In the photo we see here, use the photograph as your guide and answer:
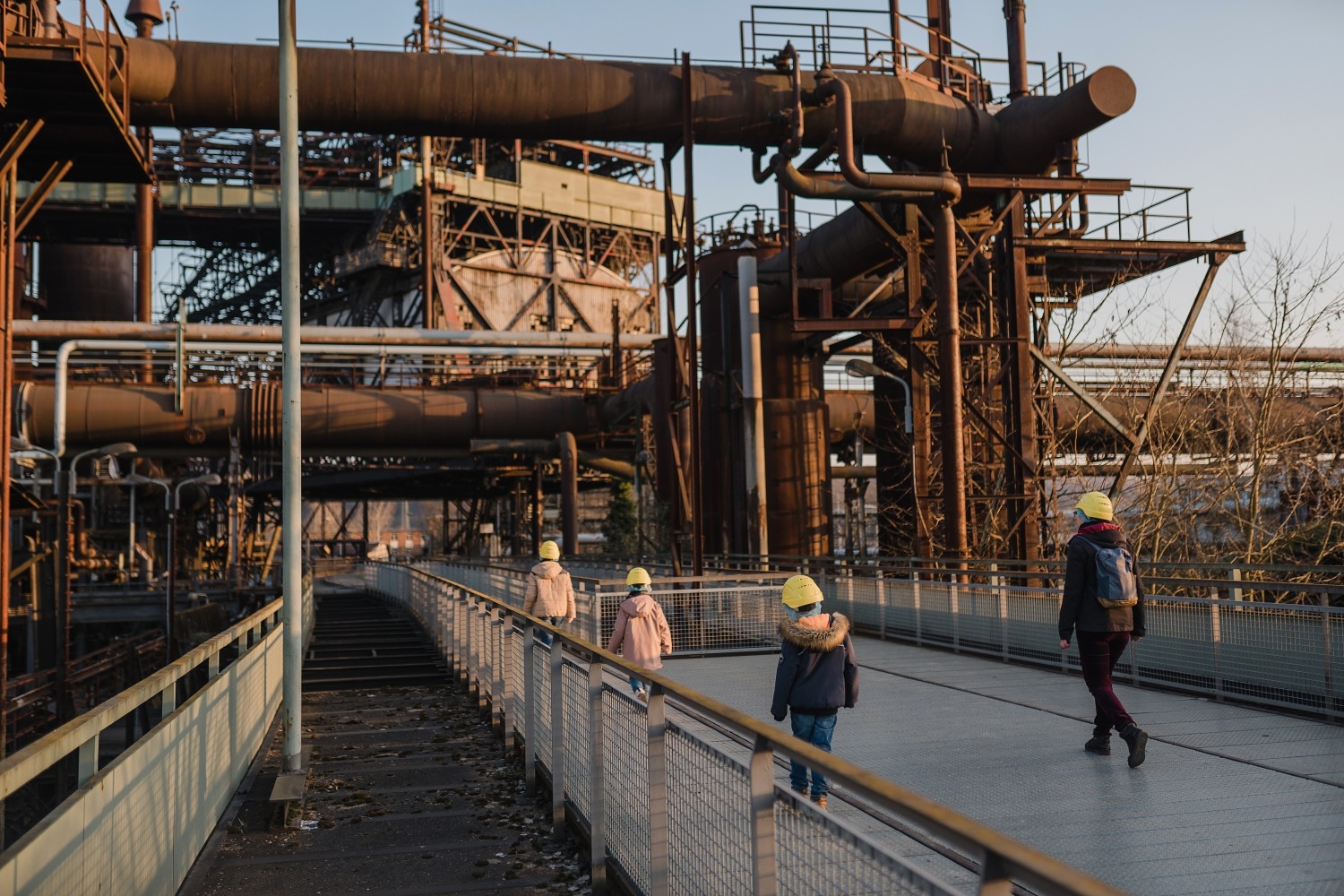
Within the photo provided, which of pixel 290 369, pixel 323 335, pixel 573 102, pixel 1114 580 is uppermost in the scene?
pixel 573 102

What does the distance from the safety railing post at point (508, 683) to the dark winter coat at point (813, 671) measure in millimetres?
4228

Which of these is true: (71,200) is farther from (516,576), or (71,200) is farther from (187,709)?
(187,709)

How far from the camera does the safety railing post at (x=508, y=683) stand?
11039mm

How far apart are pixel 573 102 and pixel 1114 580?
1500 cm

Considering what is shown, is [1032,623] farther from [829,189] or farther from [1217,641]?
[829,189]

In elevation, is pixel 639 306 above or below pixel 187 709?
above

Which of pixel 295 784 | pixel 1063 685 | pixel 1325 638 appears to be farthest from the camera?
pixel 1063 685

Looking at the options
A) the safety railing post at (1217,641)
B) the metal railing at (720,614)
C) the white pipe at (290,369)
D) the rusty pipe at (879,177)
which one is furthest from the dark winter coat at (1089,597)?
the rusty pipe at (879,177)

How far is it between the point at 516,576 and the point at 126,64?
9.87 meters

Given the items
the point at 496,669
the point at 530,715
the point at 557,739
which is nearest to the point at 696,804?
the point at 557,739

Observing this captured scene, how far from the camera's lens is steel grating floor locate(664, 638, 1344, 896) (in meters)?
6.05

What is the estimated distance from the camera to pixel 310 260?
Answer: 63438 mm

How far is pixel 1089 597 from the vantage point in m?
8.46

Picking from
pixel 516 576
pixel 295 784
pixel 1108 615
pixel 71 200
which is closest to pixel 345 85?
pixel 516 576
